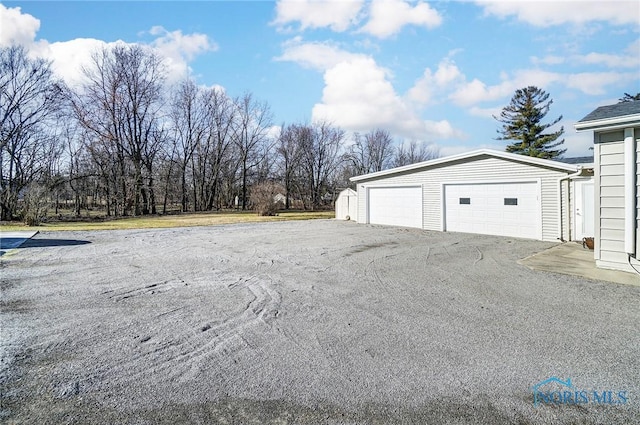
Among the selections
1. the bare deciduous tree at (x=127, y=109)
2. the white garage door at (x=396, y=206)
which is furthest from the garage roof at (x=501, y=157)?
the bare deciduous tree at (x=127, y=109)

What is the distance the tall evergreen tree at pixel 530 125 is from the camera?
1182 inches

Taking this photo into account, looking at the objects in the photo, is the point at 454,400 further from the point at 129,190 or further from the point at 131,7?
the point at 129,190

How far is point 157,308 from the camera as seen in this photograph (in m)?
4.15

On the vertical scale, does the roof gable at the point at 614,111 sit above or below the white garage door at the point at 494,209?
above

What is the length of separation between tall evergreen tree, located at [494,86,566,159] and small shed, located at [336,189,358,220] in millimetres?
19370

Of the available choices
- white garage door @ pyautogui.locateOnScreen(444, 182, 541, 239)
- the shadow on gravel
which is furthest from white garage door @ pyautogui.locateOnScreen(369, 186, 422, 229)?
the shadow on gravel

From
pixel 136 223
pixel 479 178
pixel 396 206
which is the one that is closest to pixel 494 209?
pixel 479 178

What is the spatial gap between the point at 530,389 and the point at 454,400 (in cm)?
61

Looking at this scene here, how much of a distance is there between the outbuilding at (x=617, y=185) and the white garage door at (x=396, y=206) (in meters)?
8.03

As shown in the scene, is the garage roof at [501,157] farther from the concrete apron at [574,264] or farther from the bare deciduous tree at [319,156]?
the bare deciduous tree at [319,156]

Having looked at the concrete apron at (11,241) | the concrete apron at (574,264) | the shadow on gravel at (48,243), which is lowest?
the concrete apron at (574,264)

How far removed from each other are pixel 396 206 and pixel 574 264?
9.07 meters

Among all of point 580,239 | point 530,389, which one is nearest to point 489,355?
point 530,389

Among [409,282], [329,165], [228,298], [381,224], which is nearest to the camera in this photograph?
[228,298]
